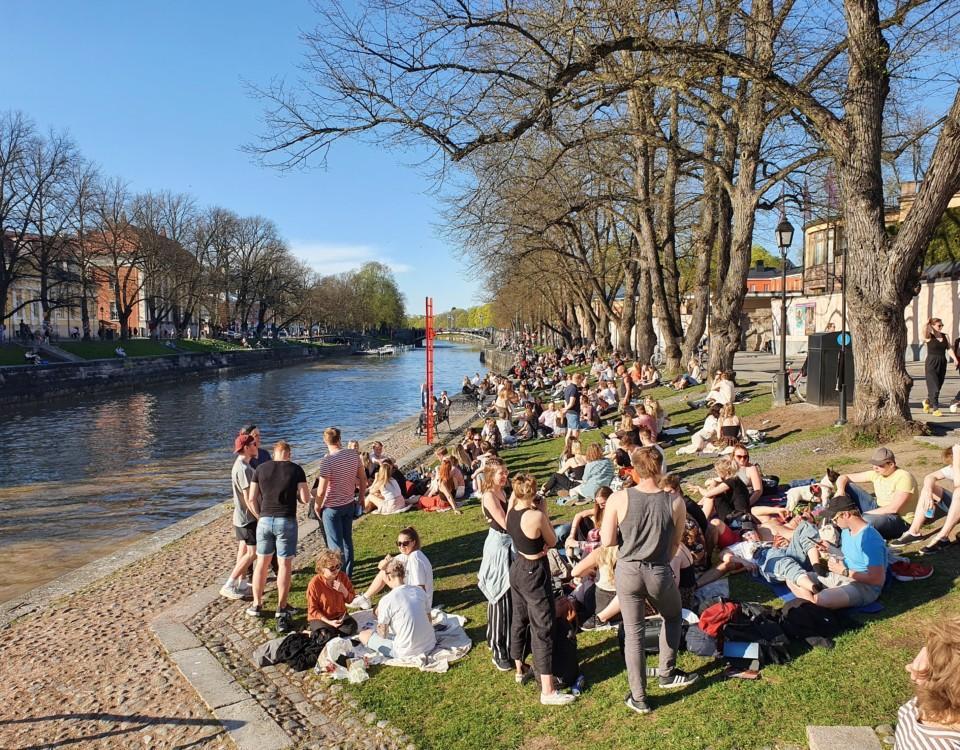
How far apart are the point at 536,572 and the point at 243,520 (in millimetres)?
3898

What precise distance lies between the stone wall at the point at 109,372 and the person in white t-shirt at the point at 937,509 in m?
39.7

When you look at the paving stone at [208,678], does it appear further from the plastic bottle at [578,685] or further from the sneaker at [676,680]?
the sneaker at [676,680]

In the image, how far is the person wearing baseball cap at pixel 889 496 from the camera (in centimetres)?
715

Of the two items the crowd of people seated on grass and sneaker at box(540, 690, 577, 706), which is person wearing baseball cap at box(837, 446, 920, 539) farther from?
sneaker at box(540, 690, 577, 706)

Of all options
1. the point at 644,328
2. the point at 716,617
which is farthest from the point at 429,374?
the point at 716,617

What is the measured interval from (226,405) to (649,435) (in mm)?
30800

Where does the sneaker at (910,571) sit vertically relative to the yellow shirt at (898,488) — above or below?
below

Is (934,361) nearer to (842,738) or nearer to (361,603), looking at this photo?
(842,738)

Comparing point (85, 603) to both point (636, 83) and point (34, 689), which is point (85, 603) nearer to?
point (34, 689)

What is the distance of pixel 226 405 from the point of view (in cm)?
3772

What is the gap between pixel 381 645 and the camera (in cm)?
604

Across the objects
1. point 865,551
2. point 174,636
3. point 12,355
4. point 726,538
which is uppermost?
point 12,355

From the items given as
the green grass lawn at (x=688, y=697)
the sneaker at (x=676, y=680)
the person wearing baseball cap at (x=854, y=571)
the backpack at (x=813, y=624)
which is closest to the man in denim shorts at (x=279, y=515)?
the green grass lawn at (x=688, y=697)

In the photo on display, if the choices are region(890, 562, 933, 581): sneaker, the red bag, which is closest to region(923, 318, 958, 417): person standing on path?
region(890, 562, 933, 581): sneaker
